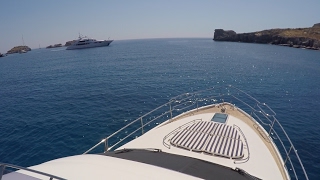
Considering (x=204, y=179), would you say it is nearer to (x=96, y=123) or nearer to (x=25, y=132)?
(x=96, y=123)

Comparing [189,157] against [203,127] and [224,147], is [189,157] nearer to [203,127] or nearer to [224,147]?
[224,147]

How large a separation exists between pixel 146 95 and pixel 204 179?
20.8 metres

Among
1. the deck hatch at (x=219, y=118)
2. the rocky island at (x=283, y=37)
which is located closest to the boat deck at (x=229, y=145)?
the deck hatch at (x=219, y=118)

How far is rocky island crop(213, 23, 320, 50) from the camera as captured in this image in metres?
88.7

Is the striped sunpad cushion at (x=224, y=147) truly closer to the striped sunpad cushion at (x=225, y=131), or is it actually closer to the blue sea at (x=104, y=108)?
the striped sunpad cushion at (x=225, y=131)

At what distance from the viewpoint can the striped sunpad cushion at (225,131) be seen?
25.0ft

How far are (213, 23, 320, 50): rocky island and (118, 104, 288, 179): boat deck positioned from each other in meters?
95.5

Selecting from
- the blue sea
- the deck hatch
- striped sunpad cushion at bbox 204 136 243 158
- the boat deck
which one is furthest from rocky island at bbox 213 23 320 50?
striped sunpad cushion at bbox 204 136 243 158

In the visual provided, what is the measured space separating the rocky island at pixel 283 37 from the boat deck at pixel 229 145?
95.5 metres

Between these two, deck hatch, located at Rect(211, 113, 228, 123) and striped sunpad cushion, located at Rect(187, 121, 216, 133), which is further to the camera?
deck hatch, located at Rect(211, 113, 228, 123)

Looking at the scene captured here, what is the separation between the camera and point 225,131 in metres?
8.00

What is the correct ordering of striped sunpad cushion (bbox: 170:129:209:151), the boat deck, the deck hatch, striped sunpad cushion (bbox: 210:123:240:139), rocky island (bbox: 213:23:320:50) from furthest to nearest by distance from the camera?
rocky island (bbox: 213:23:320:50)
the deck hatch
striped sunpad cushion (bbox: 210:123:240:139)
striped sunpad cushion (bbox: 170:129:209:151)
the boat deck

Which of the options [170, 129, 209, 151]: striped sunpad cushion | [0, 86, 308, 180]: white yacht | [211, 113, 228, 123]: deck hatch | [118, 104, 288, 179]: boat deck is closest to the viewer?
[0, 86, 308, 180]: white yacht

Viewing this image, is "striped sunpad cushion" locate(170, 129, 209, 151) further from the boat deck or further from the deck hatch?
the deck hatch
